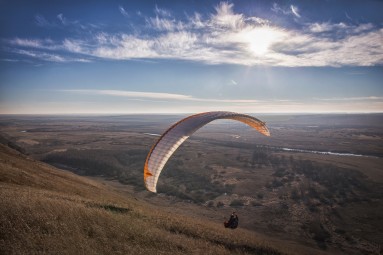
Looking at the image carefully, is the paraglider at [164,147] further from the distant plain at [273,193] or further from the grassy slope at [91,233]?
the distant plain at [273,193]

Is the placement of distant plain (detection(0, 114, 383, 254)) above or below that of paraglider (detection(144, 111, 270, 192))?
below

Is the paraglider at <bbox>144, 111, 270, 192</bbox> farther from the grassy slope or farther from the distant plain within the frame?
the distant plain

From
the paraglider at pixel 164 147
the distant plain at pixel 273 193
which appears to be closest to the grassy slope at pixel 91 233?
the paraglider at pixel 164 147

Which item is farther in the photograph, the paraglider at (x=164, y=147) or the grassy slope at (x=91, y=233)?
the paraglider at (x=164, y=147)

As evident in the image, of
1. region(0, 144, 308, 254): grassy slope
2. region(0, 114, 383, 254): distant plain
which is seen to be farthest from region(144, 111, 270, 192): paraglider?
region(0, 114, 383, 254): distant plain

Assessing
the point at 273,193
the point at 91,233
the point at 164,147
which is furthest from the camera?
the point at 273,193

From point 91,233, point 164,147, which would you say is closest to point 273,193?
point 164,147

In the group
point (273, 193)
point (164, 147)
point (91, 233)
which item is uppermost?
point (164, 147)

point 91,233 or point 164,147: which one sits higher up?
point 164,147

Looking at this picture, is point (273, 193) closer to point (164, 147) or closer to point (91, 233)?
point (164, 147)

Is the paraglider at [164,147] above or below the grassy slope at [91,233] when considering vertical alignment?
above

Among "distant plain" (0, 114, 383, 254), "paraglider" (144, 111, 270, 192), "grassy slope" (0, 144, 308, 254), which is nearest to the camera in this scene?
"grassy slope" (0, 144, 308, 254)

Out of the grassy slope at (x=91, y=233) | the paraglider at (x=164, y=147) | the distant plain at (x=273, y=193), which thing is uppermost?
the paraglider at (x=164, y=147)
